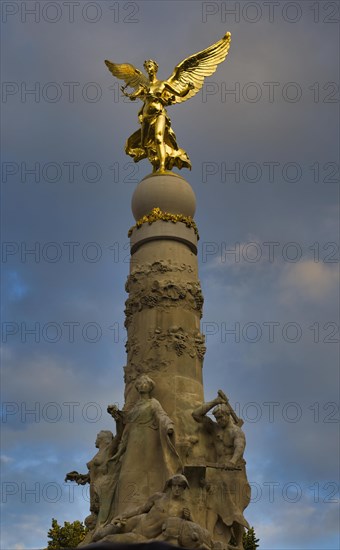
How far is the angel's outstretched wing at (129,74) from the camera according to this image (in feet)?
86.9

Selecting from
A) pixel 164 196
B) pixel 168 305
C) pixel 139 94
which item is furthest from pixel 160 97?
pixel 168 305

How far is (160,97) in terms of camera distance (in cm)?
2528

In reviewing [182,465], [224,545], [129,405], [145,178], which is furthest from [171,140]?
[224,545]

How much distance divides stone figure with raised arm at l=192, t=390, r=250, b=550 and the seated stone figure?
5.03 ft

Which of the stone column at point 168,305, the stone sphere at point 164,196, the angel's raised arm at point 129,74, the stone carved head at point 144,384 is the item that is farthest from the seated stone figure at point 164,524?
the angel's raised arm at point 129,74

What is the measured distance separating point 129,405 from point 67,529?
45.7 feet

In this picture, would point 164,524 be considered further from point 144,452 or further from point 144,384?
point 144,384

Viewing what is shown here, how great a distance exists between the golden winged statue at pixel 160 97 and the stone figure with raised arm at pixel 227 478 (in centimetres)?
862

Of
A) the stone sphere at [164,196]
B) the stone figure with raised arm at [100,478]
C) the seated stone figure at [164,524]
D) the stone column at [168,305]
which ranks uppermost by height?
the stone sphere at [164,196]

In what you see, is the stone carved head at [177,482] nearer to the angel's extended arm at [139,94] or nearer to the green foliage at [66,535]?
the angel's extended arm at [139,94]

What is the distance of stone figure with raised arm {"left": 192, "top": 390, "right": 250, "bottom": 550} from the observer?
19.2 m

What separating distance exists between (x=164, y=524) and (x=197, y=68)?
1612 centimetres

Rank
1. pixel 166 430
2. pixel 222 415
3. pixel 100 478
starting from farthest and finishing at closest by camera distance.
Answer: pixel 100 478 → pixel 222 415 → pixel 166 430

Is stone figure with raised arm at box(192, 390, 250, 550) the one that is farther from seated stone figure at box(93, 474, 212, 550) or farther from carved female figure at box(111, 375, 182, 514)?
seated stone figure at box(93, 474, 212, 550)
